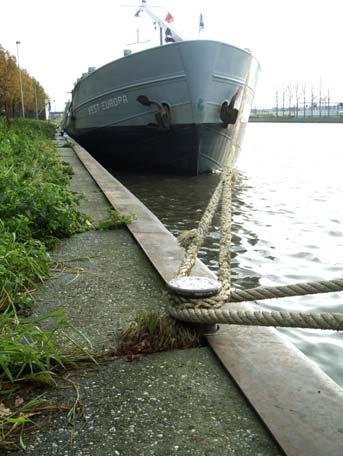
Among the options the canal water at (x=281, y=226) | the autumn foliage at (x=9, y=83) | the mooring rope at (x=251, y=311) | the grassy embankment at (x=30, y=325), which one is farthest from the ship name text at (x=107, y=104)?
the mooring rope at (x=251, y=311)

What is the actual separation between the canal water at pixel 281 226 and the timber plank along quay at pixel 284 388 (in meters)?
0.79

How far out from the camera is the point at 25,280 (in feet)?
9.30

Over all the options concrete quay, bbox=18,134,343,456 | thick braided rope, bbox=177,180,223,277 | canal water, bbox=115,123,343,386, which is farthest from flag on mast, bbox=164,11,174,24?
concrete quay, bbox=18,134,343,456

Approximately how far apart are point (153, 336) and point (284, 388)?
0.62m

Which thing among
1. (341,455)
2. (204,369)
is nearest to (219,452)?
(341,455)

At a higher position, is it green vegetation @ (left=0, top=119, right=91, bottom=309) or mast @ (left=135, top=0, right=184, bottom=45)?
mast @ (left=135, top=0, right=184, bottom=45)

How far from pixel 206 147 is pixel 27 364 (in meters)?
10.00

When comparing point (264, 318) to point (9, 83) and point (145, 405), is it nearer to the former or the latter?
point (145, 405)

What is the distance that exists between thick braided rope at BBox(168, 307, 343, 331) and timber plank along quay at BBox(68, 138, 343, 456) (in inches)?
5.9

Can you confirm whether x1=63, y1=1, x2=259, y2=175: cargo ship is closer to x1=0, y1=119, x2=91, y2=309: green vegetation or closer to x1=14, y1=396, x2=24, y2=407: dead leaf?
x1=0, y1=119, x2=91, y2=309: green vegetation

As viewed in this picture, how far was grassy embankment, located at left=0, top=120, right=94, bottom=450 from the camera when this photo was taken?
1.73m

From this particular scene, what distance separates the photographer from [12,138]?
9.37 meters

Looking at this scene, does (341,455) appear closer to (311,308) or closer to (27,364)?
(27,364)

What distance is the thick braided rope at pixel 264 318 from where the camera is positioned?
1.63 meters
